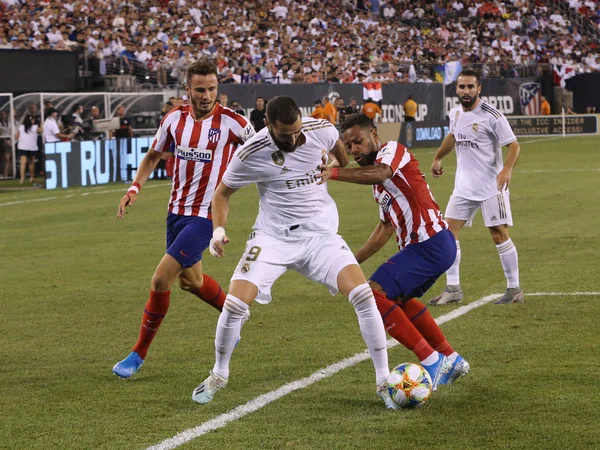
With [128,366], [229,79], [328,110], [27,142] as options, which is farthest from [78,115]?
[128,366]

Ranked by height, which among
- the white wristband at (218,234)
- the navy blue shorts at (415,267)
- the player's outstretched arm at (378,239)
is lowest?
the navy blue shorts at (415,267)

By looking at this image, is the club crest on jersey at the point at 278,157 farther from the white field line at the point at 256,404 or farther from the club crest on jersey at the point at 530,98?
the club crest on jersey at the point at 530,98

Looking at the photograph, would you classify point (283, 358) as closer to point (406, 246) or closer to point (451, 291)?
point (406, 246)

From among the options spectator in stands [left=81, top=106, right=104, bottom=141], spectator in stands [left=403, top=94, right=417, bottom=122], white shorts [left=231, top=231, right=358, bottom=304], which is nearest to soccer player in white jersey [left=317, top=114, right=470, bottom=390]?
white shorts [left=231, top=231, right=358, bottom=304]

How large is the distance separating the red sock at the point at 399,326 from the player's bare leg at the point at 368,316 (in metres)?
0.28

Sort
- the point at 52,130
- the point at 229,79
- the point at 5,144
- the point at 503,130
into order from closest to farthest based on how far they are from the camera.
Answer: the point at 503,130 < the point at 52,130 < the point at 5,144 < the point at 229,79

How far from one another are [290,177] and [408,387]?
1.50 meters

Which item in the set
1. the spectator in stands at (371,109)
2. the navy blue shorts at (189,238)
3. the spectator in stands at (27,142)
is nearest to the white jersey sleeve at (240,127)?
the navy blue shorts at (189,238)

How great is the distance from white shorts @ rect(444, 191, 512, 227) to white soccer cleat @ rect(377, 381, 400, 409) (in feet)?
14.2

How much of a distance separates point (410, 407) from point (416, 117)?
3565cm

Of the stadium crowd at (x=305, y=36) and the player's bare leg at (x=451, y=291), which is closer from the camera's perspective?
the player's bare leg at (x=451, y=291)

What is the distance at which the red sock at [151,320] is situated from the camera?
768 centimetres

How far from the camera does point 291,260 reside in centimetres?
659

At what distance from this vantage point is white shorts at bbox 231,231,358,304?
6.54 m
